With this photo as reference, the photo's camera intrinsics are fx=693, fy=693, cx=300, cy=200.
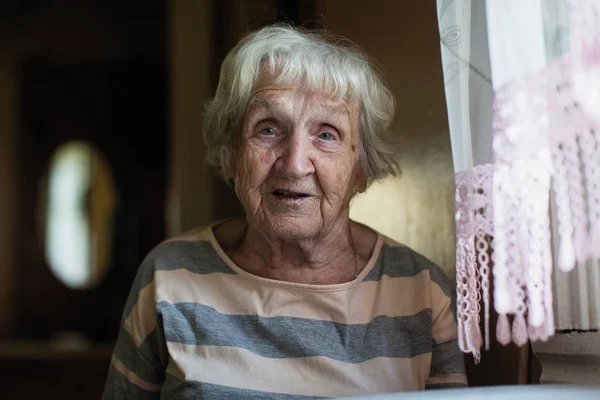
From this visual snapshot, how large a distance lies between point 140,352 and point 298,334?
1.15 feet

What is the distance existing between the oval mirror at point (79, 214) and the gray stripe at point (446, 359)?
454 centimetres

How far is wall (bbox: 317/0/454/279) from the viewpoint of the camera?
159 cm

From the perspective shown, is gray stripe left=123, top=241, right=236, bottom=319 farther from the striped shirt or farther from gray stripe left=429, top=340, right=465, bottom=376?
gray stripe left=429, top=340, right=465, bottom=376

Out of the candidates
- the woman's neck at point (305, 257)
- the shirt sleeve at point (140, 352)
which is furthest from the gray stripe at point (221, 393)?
the woman's neck at point (305, 257)

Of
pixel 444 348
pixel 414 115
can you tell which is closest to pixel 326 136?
pixel 414 115

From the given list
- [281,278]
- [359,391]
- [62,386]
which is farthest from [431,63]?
[62,386]

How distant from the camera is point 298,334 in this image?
137cm

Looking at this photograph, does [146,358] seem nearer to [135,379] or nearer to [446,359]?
[135,379]

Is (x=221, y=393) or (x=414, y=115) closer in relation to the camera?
(x=221, y=393)

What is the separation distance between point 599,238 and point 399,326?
0.58m

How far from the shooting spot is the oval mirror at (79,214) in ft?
18.2

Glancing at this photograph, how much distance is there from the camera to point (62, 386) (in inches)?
147

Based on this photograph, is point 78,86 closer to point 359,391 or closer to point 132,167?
point 132,167

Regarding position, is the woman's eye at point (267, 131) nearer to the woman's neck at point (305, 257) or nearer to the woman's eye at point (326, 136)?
the woman's eye at point (326, 136)
